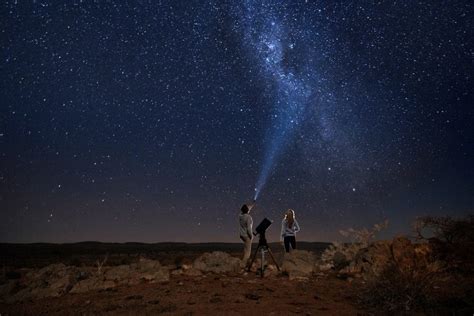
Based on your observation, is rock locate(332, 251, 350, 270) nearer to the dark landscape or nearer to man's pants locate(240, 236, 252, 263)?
the dark landscape

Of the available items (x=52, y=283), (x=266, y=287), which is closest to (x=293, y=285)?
(x=266, y=287)

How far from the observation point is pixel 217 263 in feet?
44.6

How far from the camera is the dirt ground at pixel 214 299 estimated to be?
306 inches

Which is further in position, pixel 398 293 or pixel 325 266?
pixel 325 266

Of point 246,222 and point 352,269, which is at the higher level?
point 246,222

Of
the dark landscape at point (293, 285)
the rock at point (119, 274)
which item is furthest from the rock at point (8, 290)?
the rock at point (119, 274)

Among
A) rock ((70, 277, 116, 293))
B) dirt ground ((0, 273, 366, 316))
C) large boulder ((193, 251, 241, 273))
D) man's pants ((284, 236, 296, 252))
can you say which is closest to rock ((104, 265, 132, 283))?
rock ((70, 277, 116, 293))

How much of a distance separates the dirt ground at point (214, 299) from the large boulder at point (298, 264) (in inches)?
17.3

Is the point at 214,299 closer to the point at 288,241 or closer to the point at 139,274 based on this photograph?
the point at 139,274

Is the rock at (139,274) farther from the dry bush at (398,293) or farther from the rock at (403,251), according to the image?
the rock at (403,251)

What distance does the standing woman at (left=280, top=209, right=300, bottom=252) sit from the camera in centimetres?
1360

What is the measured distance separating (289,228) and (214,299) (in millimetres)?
5627

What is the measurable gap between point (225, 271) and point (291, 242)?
267 centimetres

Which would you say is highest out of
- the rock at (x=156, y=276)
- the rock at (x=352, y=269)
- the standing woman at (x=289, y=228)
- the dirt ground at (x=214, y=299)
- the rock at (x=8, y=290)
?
the standing woman at (x=289, y=228)
